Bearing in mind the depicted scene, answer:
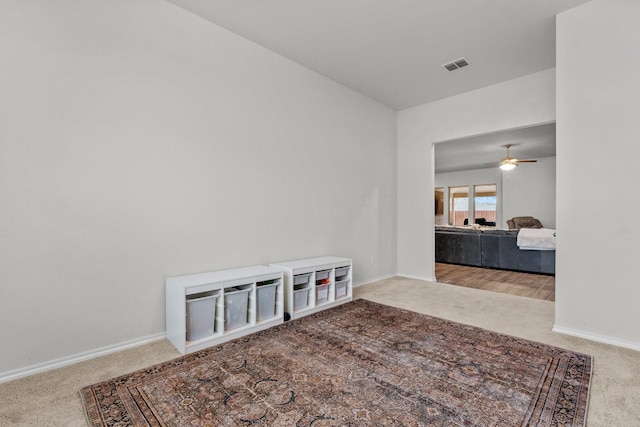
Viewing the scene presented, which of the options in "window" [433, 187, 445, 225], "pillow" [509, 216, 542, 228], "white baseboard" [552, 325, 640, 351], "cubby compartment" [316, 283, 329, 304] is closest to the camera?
"white baseboard" [552, 325, 640, 351]

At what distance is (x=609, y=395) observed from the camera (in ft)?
5.74

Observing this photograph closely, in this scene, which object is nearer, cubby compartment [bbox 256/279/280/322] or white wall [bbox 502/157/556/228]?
cubby compartment [bbox 256/279/280/322]

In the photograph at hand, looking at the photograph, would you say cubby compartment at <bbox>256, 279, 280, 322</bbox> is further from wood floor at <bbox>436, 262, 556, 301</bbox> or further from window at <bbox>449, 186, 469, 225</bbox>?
window at <bbox>449, 186, 469, 225</bbox>

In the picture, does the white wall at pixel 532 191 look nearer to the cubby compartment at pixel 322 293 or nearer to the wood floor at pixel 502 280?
the wood floor at pixel 502 280

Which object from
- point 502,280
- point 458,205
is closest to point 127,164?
point 502,280

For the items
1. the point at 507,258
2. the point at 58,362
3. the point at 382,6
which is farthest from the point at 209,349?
the point at 507,258

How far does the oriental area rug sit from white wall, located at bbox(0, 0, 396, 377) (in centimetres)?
67

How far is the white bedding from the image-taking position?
16.8 feet

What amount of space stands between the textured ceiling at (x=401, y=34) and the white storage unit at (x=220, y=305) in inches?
88.8

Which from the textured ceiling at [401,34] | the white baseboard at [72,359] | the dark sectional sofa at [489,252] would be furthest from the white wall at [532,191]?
Result: the white baseboard at [72,359]

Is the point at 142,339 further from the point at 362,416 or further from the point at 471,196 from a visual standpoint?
the point at 471,196

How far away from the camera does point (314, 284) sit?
125 inches

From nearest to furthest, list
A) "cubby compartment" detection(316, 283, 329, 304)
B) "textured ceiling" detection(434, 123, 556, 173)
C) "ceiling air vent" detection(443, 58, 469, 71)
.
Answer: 1. "cubby compartment" detection(316, 283, 329, 304)
2. "ceiling air vent" detection(443, 58, 469, 71)
3. "textured ceiling" detection(434, 123, 556, 173)

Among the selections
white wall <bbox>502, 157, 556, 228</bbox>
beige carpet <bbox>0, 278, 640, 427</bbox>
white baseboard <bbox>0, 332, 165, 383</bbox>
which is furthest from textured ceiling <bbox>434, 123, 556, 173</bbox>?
white baseboard <bbox>0, 332, 165, 383</bbox>
